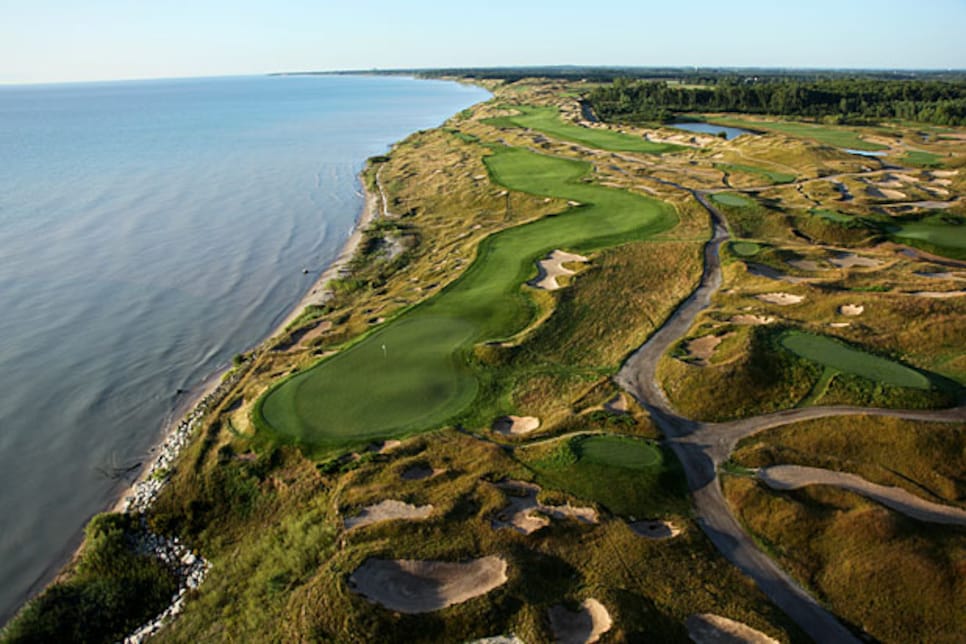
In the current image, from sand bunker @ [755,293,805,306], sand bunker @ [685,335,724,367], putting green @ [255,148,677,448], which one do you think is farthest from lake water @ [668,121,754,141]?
sand bunker @ [685,335,724,367]

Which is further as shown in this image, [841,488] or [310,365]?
[310,365]

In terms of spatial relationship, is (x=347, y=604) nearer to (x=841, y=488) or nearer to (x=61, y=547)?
(x=61, y=547)

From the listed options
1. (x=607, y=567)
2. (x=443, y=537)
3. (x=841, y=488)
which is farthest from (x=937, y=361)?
(x=443, y=537)

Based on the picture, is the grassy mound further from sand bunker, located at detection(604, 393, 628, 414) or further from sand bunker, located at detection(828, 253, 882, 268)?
sand bunker, located at detection(828, 253, 882, 268)

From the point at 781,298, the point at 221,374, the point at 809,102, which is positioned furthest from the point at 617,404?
the point at 809,102

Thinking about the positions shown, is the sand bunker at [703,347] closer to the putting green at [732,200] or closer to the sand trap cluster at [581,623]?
the sand trap cluster at [581,623]
